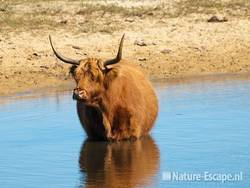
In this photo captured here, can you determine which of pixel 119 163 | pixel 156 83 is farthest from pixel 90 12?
pixel 119 163

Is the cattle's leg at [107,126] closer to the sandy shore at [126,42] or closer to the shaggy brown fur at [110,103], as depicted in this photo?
the shaggy brown fur at [110,103]

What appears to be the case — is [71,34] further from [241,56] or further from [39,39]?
[241,56]

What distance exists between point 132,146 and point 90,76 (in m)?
0.95

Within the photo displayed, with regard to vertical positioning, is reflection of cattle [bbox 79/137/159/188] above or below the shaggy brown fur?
below

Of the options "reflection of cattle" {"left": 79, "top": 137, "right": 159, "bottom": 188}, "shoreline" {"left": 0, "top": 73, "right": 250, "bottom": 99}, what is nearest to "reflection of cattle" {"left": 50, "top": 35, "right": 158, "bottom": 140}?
"reflection of cattle" {"left": 79, "top": 137, "right": 159, "bottom": 188}

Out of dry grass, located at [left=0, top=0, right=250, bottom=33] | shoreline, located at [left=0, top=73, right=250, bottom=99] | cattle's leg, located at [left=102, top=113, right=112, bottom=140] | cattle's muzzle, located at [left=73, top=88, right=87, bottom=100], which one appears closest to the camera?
cattle's muzzle, located at [left=73, top=88, right=87, bottom=100]

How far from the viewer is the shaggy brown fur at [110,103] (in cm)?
1174

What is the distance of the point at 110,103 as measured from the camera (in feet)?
39.3

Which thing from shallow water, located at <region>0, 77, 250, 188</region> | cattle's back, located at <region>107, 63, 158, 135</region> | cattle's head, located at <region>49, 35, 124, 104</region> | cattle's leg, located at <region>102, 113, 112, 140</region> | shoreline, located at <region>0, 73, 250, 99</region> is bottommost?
shoreline, located at <region>0, 73, 250, 99</region>

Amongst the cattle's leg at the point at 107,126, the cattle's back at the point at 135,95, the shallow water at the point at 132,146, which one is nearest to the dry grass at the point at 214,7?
the shallow water at the point at 132,146

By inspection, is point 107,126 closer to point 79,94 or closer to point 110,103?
point 110,103

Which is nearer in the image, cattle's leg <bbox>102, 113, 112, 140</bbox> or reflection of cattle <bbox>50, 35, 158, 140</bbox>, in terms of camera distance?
reflection of cattle <bbox>50, 35, 158, 140</bbox>

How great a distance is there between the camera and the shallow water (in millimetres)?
10039

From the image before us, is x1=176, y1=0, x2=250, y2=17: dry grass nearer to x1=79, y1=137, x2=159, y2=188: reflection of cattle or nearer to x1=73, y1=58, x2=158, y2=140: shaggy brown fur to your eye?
x1=73, y1=58, x2=158, y2=140: shaggy brown fur
